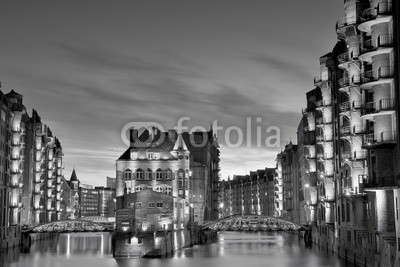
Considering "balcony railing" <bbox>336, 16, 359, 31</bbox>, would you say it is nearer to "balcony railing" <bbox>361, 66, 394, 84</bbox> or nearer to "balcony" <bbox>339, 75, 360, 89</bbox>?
"balcony" <bbox>339, 75, 360, 89</bbox>

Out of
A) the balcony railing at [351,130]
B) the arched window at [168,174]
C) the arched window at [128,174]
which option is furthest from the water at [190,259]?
the arched window at [128,174]

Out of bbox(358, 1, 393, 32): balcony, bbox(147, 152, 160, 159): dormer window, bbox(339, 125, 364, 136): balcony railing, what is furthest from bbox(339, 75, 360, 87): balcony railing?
bbox(147, 152, 160, 159): dormer window

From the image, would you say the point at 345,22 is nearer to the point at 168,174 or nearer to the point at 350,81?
the point at 350,81

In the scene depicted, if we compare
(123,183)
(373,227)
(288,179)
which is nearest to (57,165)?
(123,183)

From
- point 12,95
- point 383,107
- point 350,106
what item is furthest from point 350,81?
point 12,95

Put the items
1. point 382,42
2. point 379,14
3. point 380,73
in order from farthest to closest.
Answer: point 380,73
point 382,42
point 379,14

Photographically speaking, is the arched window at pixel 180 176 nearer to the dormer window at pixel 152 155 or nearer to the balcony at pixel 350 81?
the dormer window at pixel 152 155

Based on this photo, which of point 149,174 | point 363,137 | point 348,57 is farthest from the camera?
point 149,174

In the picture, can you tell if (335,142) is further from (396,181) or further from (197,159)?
(197,159)

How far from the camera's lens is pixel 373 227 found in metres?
57.2

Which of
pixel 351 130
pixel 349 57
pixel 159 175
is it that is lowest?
pixel 159 175

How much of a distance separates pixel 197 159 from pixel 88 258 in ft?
223

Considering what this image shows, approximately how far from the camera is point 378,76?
169 ft

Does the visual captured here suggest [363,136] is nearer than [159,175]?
Yes
